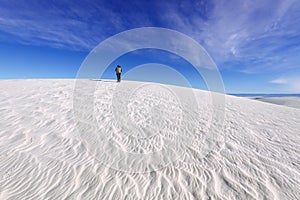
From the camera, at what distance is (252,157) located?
18.0 feet

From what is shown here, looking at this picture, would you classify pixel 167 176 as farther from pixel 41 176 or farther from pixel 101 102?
pixel 101 102

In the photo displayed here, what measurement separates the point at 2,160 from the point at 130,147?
397cm

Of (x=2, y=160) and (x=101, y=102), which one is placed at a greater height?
(x=101, y=102)

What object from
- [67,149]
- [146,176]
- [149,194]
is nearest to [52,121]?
[67,149]

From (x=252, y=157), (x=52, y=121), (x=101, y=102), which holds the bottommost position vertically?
(x=252, y=157)

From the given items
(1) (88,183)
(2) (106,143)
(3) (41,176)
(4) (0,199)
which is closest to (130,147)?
(2) (106,143)

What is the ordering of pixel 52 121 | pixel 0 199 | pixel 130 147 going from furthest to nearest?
1. pixel 52 121
2. pixel 130 147
3. pixel 0 199

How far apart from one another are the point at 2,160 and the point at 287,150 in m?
10.3

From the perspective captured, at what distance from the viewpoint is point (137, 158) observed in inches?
209

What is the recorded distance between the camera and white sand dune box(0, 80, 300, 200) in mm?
3924

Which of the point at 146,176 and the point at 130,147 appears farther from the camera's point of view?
the point at 130,147

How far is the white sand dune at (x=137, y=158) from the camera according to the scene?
3.92m

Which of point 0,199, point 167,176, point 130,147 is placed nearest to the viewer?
point 0,199

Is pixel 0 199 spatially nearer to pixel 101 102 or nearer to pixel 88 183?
pixel 88 183
